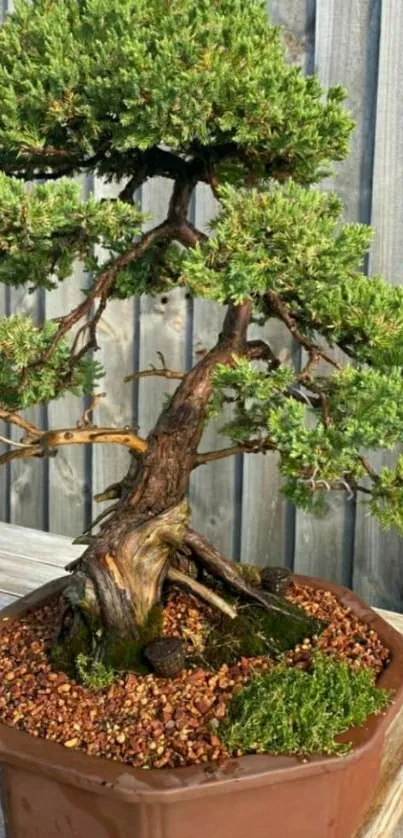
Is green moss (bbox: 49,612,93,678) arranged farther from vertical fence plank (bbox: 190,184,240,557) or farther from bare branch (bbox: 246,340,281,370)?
vertical fence plank (bbox: 190,184,240,557)

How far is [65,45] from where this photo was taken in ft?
2.99

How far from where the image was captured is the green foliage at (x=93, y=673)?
0.97 m

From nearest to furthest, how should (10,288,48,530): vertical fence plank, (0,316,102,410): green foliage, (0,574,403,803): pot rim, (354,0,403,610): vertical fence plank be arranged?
(0,574,403,803): pot rim < (0,316,102,410): green foliage < (354,0,403,610): vertical fence plank < (10,288,48,530): vertical fence plank

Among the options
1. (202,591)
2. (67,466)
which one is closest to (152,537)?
(202,591)

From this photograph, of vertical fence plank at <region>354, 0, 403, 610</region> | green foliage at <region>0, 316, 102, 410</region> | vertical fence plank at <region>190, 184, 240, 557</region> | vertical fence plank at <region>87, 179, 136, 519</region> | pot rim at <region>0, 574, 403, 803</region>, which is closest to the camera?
pot rim at <region>0, 574, 403, 803</region>

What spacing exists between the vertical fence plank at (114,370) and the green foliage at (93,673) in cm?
118

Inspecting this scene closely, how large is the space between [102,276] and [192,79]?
0.93ft

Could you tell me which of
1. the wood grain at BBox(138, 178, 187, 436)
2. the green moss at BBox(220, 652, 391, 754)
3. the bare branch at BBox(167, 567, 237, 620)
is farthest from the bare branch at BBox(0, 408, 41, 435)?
the wood grain at BBox(138, 178, 187, 436)

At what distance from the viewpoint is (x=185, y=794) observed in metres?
0.79

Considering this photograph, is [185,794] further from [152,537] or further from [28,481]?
[28,481]

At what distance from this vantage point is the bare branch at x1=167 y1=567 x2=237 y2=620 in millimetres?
1097

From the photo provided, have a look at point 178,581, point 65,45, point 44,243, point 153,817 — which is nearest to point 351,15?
point 65,45

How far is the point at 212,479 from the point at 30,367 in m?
1.09

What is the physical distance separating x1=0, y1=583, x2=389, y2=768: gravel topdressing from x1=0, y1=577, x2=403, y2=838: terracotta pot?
0.09 feet
